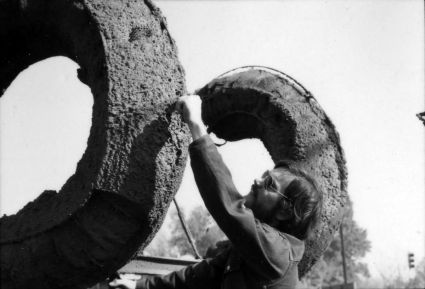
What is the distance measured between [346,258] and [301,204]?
48093 millimetres

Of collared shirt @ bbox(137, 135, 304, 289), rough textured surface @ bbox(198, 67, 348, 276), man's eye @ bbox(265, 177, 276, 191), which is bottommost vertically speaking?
collared shirt @ bbox(137, 135, 304, 289)

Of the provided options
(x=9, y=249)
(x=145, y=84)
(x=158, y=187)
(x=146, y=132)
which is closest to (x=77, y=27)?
(x=145, y=84)

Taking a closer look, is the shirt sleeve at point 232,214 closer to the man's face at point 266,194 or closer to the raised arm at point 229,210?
the raised arm at point 229,210

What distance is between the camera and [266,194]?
9.16 feet

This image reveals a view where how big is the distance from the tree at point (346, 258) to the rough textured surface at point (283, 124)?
128 feet

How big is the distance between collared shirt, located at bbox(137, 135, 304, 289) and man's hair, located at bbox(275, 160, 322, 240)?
0.06 m

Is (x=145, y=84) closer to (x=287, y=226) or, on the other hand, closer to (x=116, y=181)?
(x=116, y=181)

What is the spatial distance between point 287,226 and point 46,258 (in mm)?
1207

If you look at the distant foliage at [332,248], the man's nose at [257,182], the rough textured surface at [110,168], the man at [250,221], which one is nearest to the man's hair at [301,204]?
the man at [250,221]

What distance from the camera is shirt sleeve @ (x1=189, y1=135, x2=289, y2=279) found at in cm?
254

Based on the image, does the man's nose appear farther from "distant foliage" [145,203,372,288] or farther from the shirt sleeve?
"distant foliage" [145,203,372,288]

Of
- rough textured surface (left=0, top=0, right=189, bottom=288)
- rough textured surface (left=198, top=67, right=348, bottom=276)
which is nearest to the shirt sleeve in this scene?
rough textured surface (left=0, top=0, right=189, bottom=288)

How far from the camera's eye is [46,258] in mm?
2885

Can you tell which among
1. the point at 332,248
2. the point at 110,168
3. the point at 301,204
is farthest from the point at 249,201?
the point at 332,248
